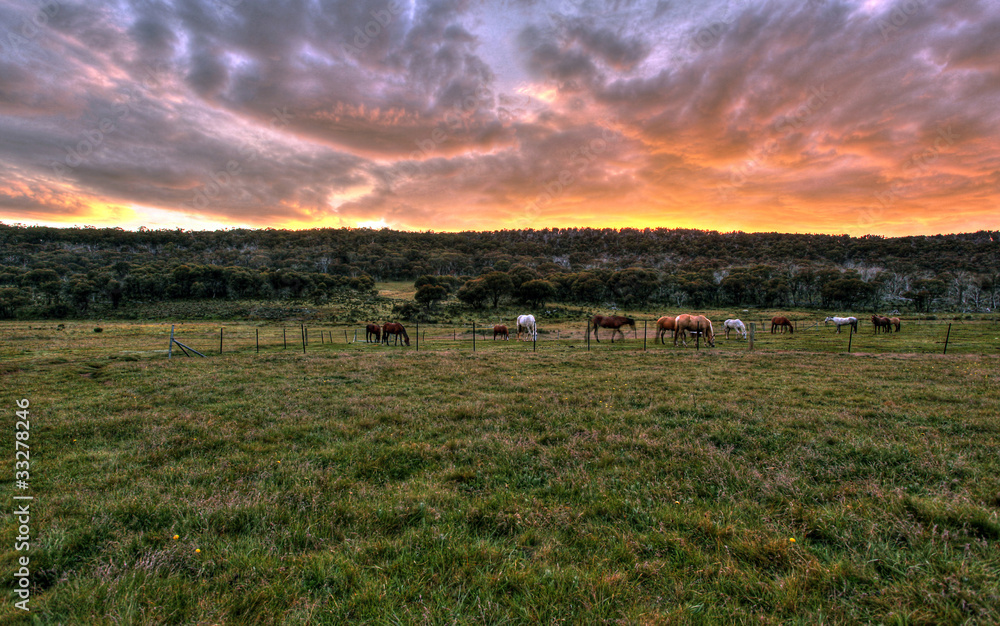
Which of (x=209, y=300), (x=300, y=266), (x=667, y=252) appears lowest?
(x=209, y=300)

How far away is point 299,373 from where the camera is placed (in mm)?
14438

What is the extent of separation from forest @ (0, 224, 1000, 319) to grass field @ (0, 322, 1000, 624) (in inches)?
2535

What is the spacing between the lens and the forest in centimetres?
8000

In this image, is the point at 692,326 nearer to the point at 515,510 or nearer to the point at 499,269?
the point at 515,510

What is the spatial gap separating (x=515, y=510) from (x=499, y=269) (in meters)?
115

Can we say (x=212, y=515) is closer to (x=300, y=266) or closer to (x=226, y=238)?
(x=300, y=266)

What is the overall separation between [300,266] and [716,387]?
132552 millimetres

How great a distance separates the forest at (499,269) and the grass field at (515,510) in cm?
6438

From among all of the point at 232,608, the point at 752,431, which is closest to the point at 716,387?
the point at 752,431

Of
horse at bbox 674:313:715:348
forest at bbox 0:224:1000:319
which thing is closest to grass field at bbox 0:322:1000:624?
horse at bbox 674:313:715:348

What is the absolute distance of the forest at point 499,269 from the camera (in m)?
80.0

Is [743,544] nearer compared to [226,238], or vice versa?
[743,544]

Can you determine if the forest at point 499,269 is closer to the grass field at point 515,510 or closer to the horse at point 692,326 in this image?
the horse at point 692,326

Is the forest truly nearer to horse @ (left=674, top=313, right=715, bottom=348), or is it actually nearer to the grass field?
horse @ (left=674, top=313, right=715, bottom=348)
